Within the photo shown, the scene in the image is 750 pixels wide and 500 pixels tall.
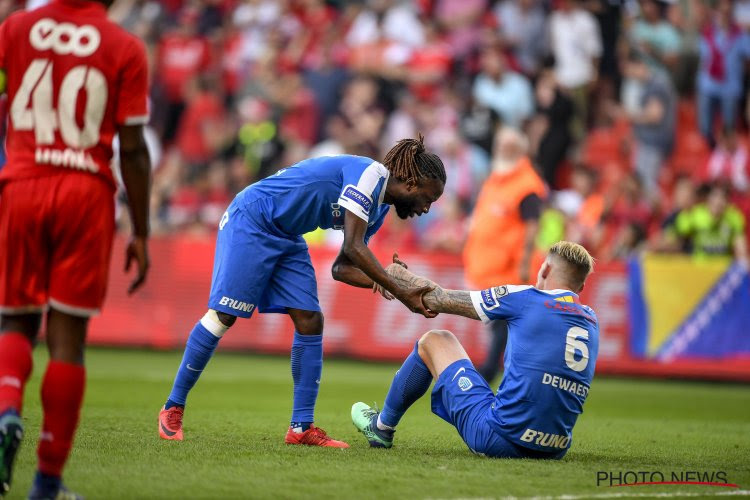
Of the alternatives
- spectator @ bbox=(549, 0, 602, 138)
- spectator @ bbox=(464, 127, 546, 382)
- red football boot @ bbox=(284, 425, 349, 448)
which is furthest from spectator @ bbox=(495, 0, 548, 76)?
red football boot @ bbox=(284, 425, 349, 448)

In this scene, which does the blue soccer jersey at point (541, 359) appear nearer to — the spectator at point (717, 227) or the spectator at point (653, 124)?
the spectator at point (717, 227)

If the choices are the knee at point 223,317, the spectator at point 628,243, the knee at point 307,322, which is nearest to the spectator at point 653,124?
the spectator at point 628,243

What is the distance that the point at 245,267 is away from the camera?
715cm

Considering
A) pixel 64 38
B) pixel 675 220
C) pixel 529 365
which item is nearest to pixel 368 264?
pixel 529 365

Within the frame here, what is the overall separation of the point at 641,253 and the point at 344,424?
26.7 ft

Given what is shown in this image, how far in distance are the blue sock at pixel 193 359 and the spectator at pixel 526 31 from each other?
12134 mm

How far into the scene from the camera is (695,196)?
15664mm

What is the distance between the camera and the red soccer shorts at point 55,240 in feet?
16.0

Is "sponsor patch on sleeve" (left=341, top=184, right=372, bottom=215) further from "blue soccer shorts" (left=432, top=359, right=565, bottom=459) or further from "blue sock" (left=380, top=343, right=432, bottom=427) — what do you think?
"blue soccer shorts" (left=432, top=359, right=565, bottom=459)

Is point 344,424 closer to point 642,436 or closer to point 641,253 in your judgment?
point 642,436

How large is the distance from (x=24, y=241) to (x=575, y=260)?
123 inches

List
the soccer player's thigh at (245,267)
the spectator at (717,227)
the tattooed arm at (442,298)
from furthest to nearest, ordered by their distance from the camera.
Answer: the spectator at (717,227)
the soccer player's thigh at (245,267)
the tattooed arm at (442,298)

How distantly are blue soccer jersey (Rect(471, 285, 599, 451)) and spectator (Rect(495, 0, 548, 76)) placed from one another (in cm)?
1251

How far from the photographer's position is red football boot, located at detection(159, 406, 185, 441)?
7.12 metres
